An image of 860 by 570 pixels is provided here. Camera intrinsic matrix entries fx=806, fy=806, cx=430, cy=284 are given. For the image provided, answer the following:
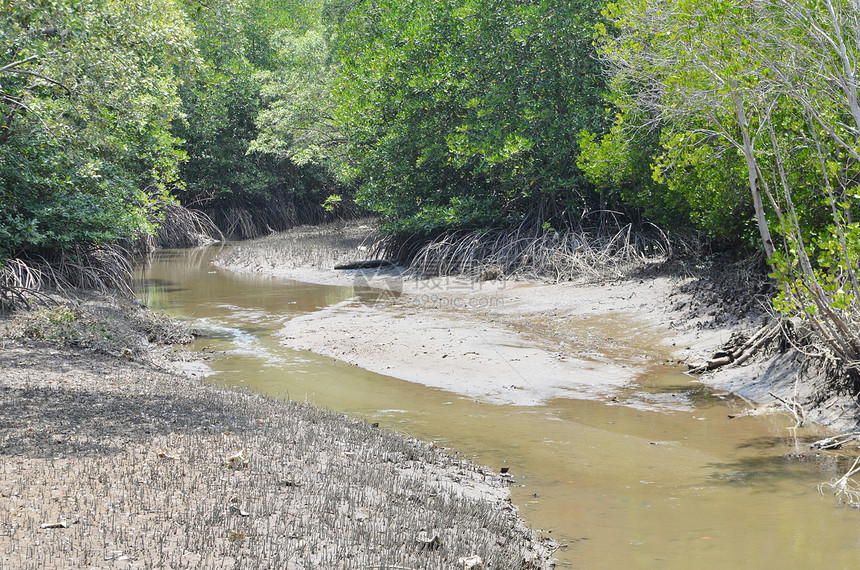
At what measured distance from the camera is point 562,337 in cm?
1293

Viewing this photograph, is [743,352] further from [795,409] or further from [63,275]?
[63,275]

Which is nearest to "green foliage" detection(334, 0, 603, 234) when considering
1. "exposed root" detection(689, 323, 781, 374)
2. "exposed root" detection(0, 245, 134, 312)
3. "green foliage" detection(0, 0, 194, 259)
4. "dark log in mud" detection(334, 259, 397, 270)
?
"dark log in mud" detection(334, 259, 397, 270)

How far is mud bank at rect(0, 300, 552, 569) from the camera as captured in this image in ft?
13.6

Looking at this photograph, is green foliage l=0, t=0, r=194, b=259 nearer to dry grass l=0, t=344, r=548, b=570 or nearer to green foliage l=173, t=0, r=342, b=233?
dry grass l=0, t=344, r=548, b=570

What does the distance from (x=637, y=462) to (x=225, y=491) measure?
3796 millimetres

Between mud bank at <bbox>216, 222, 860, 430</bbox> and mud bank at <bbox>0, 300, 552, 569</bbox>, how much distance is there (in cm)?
336

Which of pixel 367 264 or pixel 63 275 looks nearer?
pixel 63 275

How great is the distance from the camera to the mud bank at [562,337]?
9.70 meters

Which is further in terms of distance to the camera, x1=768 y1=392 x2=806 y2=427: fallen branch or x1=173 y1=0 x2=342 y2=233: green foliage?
x1=173 y1=0 x2=342 y2=233: green foliage

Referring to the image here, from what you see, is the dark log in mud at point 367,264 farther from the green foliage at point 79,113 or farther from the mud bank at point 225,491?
the mud bank at point 225,491

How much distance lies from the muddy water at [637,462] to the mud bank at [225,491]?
0.57 meters

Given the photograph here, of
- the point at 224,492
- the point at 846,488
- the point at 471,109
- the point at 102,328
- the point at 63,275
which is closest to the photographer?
the point at 224,492

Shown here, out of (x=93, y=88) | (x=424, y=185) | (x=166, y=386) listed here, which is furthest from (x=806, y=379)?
(x=424, y=185)

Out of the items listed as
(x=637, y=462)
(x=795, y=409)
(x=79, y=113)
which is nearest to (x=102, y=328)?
(x=79, y=113)
